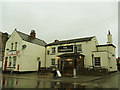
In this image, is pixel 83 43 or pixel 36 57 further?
pixel 36 57

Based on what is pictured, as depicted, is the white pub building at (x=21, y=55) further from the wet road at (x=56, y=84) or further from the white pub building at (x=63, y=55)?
the wet road at (x=56, y=84)

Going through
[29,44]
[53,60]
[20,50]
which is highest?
[29,44]

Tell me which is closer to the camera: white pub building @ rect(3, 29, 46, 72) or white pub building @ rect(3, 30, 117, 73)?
white pub building @ rect(3, 30, 117, 73)

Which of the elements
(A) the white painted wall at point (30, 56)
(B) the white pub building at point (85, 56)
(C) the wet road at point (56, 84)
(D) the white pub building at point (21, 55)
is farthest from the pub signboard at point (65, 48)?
(C) the wet road at point (56, 84)

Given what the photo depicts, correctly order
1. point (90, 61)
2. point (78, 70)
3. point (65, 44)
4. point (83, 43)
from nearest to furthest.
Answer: point (78, 70)
point (90, 61)
point (83, 43)
point (65, 44)

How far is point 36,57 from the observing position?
83.8 ft

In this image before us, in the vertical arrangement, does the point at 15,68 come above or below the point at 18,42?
below

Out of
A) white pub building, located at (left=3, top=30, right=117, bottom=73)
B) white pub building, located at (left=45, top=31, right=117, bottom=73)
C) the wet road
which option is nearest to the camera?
the wet road

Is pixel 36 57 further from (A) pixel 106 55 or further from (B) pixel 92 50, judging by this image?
(A) pixel 106 55

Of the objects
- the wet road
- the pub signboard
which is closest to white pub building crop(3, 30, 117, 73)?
the pub signboard

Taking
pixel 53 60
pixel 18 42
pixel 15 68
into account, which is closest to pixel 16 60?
pixel 15 68

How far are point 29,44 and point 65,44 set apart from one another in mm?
8686

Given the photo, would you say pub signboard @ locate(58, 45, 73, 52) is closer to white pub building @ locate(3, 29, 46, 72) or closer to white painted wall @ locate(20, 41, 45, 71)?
white painted wall @ locate(20, 41, 45, 71)

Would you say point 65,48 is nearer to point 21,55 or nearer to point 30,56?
point 30,56
